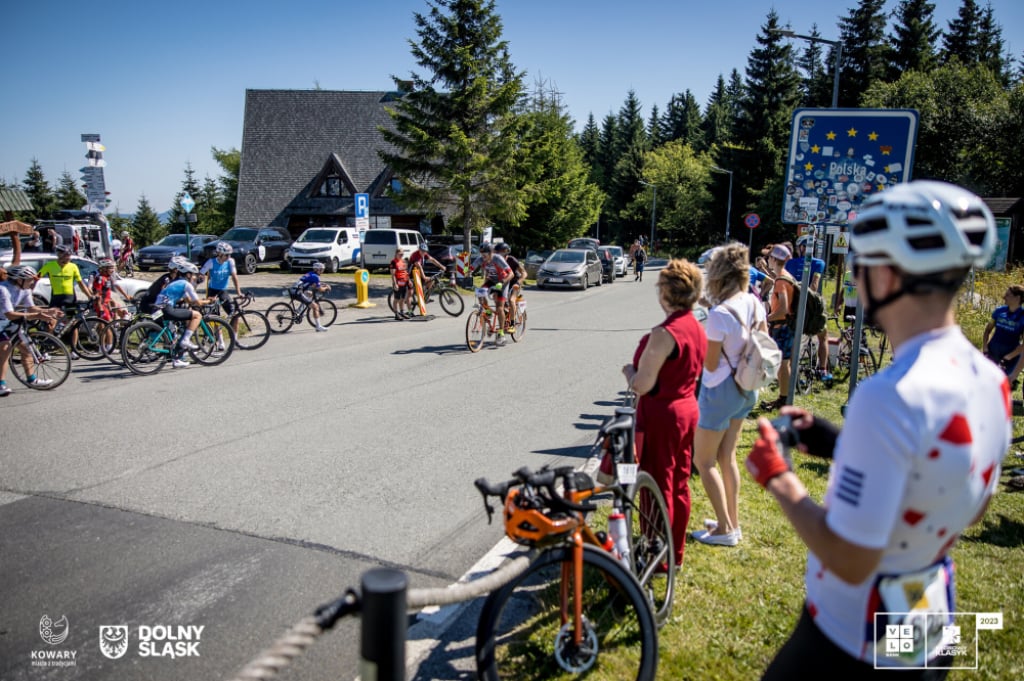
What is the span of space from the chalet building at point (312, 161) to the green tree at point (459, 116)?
49.5 feet

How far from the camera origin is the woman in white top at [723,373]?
158 inches

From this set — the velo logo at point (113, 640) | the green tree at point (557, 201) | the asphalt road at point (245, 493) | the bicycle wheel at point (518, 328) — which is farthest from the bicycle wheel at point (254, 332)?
the green tree at point (557, 201)

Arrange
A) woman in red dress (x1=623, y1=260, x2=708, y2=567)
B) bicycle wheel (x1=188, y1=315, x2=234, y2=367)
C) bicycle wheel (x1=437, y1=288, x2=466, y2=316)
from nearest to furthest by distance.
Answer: woman in red dress (x1=623, y1=260, x2=708, y2=567) → bicycle wheel (x1=188, y1=315, x2=234, y2=367) → bicycle wheel (x1=437, y1=288, x2=466, y2=316)

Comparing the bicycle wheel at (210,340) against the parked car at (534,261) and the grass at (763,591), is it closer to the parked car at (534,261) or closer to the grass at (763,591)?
the grass at (763,591)

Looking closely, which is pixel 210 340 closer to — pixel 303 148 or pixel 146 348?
pixel 146 348

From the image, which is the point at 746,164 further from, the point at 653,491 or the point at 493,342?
the point at 653,491

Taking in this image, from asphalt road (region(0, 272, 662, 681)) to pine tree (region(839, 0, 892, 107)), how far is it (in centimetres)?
5054

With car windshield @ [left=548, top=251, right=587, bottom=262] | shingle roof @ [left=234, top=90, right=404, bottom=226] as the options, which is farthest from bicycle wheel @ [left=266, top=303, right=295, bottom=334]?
shingle roof @ [left=234, top=90, right=404, bottom=226]

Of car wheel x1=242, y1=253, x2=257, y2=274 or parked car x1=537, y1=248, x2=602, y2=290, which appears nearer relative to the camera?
parked car x1=537, y1=248, x2=602, y2=290

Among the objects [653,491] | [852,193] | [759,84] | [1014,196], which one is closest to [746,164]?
[759,84]

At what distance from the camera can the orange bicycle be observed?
96.4 inches

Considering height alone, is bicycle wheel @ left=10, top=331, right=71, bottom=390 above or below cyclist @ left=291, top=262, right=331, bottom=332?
below

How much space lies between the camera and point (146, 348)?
10.1 meters

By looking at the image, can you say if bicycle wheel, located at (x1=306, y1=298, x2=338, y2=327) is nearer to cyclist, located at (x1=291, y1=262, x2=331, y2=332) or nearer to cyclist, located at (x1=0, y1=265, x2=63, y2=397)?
cyclist, located at (x1=291, y1=262, x2=331, y2=332)
